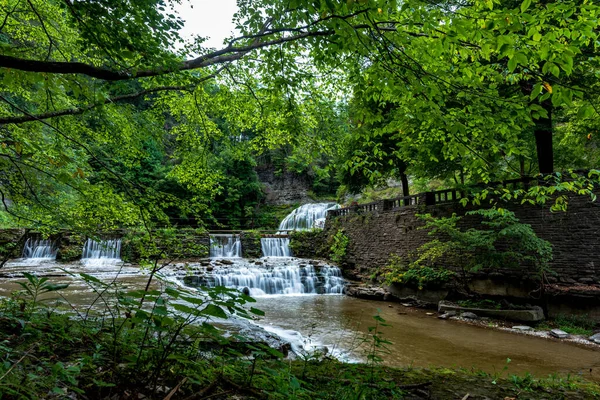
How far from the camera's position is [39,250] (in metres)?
15.9

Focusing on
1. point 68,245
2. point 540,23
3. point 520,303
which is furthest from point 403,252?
point 68,245

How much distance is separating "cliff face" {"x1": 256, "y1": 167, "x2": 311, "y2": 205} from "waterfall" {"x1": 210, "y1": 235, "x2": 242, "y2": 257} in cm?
1328

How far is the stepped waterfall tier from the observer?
11547mm

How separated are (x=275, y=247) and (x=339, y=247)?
15.3 ft

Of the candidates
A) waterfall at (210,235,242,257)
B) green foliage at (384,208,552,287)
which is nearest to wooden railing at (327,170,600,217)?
green foliage at (384,208,552,287)

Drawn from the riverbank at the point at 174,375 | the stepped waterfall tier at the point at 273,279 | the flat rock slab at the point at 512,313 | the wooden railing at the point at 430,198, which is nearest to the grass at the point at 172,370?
the riverbank at the point at 174,375

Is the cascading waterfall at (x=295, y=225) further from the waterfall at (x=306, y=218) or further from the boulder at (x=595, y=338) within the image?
the boulder at (x=595, y=338)

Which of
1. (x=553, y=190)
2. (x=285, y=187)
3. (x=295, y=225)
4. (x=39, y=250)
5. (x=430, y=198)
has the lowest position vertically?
(x=39, y=250)

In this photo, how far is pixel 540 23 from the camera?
227 cm

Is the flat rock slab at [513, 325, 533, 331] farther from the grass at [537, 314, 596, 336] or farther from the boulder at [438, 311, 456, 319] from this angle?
the boulder at [438, 311, 456, 319]

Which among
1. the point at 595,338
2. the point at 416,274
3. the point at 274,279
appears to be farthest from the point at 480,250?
the point at 274,279

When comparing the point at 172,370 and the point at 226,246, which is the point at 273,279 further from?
the point at 172,370

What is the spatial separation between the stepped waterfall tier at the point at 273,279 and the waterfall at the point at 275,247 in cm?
432

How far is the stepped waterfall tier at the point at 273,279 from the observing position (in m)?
11.5
